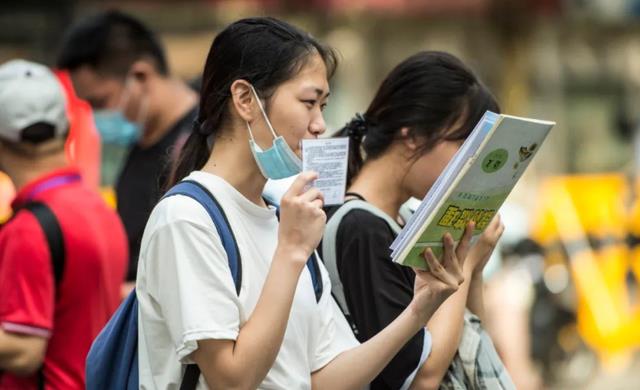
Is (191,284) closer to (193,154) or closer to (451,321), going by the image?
(193,154)

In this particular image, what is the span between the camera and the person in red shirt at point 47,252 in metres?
3.92

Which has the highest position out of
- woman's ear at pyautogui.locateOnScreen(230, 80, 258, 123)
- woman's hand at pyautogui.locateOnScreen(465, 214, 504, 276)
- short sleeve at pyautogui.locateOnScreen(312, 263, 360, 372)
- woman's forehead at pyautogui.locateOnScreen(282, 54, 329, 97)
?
woman's forehead at pyautogui.locateOnScreen(282, 54, 329, 97)

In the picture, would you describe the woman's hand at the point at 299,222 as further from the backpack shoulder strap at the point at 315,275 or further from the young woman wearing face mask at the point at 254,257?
the backpack shoulder strap at the point at 315,275

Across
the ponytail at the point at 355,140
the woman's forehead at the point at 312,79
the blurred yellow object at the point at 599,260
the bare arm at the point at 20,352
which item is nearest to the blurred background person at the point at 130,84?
the bare arm at the point at 20,352

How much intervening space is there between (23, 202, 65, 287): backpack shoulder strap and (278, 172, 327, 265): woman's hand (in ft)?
3.83

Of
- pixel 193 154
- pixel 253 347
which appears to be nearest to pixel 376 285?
pixel 193 154

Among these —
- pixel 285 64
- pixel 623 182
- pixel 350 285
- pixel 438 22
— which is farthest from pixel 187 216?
pixel 438 22

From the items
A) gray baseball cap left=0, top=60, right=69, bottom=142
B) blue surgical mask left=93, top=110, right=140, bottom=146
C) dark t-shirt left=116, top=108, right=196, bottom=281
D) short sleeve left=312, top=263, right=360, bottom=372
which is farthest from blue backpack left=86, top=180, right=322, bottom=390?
blue surgical mask left=93, top=110, right=140, bottom=146

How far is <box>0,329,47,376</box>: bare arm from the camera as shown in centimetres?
389

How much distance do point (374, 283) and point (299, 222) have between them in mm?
589

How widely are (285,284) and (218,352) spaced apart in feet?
0.63

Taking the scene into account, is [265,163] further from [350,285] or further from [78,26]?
[78,26]

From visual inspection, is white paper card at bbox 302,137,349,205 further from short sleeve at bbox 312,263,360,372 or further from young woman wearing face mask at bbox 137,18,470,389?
short sleeve at bbox 312,263,360,372

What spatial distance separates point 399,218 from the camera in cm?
387
